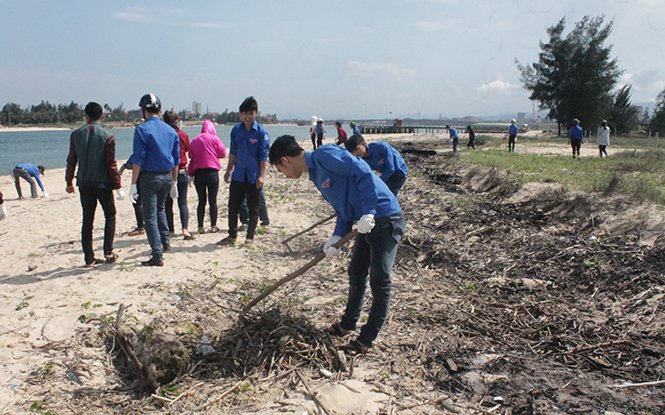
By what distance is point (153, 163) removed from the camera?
4.86 metres

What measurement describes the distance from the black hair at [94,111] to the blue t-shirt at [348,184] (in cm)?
297

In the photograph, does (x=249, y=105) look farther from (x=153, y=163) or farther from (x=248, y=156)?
(x=153, y=163)

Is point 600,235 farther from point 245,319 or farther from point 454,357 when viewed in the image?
point 245,319

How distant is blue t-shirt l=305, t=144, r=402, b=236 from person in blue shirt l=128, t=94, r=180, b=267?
8.09 feet

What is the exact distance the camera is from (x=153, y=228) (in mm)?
4953

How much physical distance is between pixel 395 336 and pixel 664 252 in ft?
11.1

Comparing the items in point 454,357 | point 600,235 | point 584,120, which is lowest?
point 454,357

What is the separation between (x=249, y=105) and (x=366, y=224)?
3271 millimetres

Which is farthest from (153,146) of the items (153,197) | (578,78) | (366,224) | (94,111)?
(578,78)

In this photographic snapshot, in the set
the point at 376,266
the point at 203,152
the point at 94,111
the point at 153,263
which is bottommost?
the point at 153,263

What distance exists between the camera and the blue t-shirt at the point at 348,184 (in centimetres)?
307

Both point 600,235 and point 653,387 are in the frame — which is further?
point 600,235

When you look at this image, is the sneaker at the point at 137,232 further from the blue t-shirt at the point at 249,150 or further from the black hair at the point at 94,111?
the black hair at the point at 94,111

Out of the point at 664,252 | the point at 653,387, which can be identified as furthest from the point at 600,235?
the point at 653,387
